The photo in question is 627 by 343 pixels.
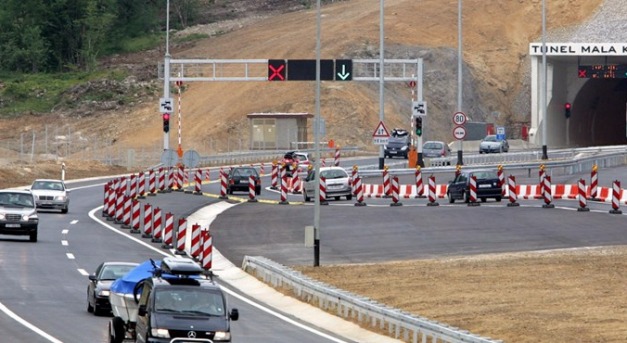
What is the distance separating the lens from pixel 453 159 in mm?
91312

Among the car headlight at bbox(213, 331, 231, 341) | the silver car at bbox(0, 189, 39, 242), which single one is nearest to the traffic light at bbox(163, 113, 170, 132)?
the silver car at bbox(0, 189, 39, 242)

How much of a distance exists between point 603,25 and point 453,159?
40.1 metres

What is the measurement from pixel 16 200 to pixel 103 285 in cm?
1717

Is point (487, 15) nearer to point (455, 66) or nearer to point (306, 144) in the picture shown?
point (455, 66)

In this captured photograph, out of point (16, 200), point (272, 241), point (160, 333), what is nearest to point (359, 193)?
point (272, 241)

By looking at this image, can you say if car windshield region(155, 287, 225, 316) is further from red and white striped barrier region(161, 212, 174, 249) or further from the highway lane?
red and white striped barrier region(161, 212, 174, 249)

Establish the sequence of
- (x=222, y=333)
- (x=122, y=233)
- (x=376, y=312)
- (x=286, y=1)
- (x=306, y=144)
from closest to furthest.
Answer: (x=222, y=333) < (x=376, y=312) < (x=122, y=233) < (x=306, y=144) < (x=286, y=1)

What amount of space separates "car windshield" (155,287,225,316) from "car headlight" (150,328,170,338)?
418 millimetres

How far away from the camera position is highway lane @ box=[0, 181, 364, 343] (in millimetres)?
27500

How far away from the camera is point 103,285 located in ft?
96.9

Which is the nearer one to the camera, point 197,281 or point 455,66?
point 197,281

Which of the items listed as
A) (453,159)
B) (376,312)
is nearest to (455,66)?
(453,159)

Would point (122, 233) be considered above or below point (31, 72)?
below

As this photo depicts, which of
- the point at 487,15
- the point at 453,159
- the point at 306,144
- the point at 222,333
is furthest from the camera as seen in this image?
the point at 487,15
